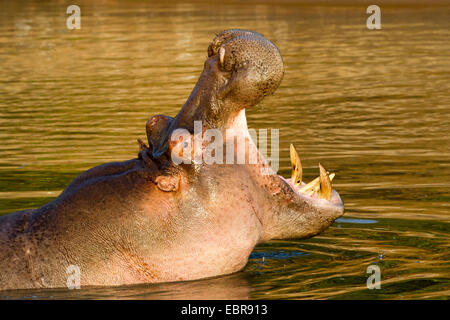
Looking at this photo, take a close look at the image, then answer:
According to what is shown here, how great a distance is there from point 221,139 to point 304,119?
751 centimetres

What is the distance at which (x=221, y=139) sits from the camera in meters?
4.44

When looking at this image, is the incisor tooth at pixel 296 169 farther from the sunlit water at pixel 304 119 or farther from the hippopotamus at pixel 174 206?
the sunlit water at pixel 304 119

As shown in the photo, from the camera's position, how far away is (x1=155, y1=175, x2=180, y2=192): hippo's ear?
4.39 m

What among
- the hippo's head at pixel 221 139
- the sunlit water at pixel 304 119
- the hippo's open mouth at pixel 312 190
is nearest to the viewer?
the hippo's head at pixel 221 139

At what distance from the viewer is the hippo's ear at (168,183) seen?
439cm

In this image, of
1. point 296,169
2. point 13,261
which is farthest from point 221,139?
point 13,261

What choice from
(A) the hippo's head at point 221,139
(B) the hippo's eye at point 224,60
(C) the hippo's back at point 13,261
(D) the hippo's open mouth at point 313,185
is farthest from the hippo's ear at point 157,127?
(C) the hippo's back at point 13,261

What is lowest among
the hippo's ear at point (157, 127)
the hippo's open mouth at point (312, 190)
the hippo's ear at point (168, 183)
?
the hippo's open mouth at point (312, 190)

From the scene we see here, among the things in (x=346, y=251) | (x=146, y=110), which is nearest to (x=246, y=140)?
(x=346, y=251)

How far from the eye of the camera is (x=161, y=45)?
2298 cm

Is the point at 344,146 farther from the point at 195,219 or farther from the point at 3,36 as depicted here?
the point at 3,36

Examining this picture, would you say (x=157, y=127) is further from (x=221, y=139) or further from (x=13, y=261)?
(x=13, y=261)

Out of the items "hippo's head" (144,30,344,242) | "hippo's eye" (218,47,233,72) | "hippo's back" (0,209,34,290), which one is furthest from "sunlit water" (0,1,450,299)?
"hippo's eye" (218,47,233,72)

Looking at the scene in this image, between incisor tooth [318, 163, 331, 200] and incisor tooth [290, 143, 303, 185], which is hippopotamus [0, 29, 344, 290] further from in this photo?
incisor tooth [318, 163, 331, 200]
